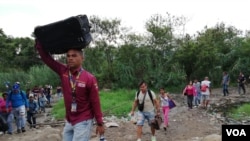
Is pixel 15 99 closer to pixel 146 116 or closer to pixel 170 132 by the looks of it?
pixel 146 116

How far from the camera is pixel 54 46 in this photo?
16.0 feet

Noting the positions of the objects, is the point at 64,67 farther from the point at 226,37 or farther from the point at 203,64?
the point at 226,37

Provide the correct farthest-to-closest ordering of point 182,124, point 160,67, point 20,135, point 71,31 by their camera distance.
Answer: point 160,67, point 182,124, point 20,135, point 71,31

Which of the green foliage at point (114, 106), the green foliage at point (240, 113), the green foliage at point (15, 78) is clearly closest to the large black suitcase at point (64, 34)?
the green foliage at point (240, 113)

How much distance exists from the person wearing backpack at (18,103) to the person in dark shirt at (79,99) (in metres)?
8.37

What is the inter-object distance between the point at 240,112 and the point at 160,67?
15.7 m

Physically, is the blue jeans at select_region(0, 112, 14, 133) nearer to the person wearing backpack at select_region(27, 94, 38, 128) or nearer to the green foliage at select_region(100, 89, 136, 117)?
the person wearing backpack at select_region(27, 94, 38, 128)

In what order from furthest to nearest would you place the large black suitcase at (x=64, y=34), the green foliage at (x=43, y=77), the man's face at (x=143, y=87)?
the green foliage at (x=43, y=77) < the man's face at (x=143, y=87) < the large black suitcase at (x=64, y=34)

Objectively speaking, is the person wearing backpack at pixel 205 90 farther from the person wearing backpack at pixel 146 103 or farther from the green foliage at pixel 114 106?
the person wearing backpack at pixel 146 103

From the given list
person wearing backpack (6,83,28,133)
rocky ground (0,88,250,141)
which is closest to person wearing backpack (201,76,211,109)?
rocky ground (0,88,250,141)

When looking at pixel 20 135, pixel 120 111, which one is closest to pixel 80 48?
pixel 20 135

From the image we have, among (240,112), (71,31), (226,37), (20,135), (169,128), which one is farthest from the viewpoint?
(226,37)

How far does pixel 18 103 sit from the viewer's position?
12.9m

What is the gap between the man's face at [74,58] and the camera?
4754mm
